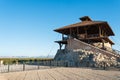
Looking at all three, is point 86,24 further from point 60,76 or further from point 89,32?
point 60,76

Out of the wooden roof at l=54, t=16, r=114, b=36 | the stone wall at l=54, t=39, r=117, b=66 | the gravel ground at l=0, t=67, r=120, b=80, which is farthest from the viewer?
the wooden roof at l=54, t=16, r=114, b=36

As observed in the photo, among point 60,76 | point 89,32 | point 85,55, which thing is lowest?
point 60,76

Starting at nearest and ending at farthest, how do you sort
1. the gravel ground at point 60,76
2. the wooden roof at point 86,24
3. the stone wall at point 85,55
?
the gravel ground at point 60,76, the stone wall at point 85,55, the wooden roof at point 86,24

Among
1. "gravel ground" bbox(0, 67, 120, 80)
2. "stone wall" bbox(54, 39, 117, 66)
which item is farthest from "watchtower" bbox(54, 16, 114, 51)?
"gravel ground" bbox(0, 67, 120, 80)

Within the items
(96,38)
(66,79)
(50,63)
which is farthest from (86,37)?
(66,79)

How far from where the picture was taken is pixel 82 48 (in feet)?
103

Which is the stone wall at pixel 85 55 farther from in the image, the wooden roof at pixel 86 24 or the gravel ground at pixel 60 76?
the gravel ground at pixel 60 76

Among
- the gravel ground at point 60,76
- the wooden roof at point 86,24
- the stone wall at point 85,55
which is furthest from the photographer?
the wooden roof at point 86,24

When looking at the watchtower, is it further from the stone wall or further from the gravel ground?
the gravel ground

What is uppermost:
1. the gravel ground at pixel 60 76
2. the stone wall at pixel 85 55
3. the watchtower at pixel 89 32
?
the watchtower at pixel 89 32

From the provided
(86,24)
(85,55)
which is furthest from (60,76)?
(86,24)

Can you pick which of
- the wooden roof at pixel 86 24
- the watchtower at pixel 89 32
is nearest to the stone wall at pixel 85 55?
the watchtower at pixel 89 32

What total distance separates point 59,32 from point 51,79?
2880 centimetres

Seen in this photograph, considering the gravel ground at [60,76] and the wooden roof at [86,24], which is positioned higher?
the wooden roof at [86,24]
